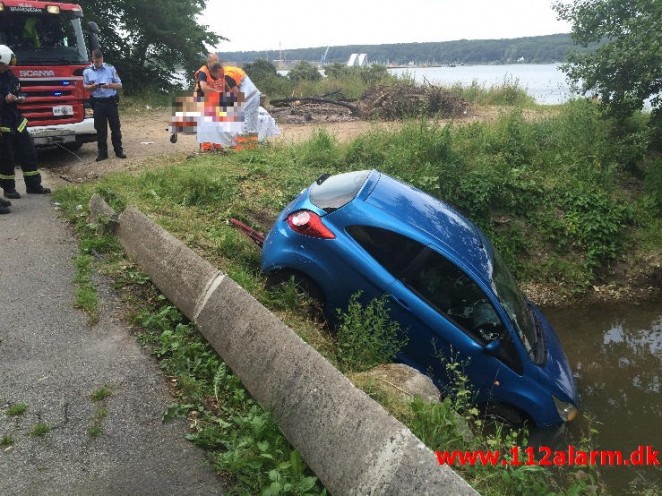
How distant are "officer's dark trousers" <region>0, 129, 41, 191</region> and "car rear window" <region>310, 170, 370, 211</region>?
4.83 meters

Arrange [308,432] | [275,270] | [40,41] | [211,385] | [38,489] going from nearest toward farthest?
[38,489] < [308,432] < [211,385] < [275,270] < [40,41]

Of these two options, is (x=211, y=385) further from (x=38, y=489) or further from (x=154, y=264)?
(x=154, y=264)

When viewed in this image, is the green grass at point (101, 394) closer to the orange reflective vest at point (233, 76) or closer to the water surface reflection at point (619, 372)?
the water surface reflection at point (619, 372)

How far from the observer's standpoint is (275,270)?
191 inches

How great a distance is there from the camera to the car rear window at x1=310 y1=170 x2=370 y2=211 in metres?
4.84

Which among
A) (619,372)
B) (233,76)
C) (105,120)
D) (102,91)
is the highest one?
(233,76)

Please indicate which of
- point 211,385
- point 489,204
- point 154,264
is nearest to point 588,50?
point 489,204

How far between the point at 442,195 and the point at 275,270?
469cm

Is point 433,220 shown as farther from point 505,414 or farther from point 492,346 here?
point 505,414

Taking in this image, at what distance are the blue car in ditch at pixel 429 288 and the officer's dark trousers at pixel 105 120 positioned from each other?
264 inches

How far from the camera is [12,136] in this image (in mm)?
7711

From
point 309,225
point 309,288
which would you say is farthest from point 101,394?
point 309,225

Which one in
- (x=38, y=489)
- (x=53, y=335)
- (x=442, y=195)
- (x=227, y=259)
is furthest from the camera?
(x=442, y=195)

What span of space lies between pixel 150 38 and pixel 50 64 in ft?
38.1
